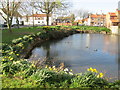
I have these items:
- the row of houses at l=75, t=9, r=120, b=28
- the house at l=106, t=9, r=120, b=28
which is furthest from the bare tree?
the house at l=106, t=9, r=120, b=28

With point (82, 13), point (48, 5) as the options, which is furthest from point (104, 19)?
point (48, 5)

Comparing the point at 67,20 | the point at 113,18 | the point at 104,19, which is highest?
the point at 104,19

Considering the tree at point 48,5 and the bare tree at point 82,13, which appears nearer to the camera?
the tree at point 48,5

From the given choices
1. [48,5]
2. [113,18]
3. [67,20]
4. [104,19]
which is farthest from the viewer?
[104,19]

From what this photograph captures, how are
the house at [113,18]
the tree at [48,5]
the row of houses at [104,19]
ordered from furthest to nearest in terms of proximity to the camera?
1. the row of houses at [104,19]
2. the house at [113,18]
3. the tree at [48,5]

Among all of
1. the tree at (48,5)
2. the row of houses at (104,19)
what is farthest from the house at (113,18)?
the tree at (48,5)

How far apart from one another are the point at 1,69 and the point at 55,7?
33625 mm

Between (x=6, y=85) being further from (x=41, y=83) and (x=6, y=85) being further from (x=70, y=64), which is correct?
(x=70, y=64)

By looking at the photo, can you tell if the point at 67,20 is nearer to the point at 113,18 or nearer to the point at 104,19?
the point at 104,19

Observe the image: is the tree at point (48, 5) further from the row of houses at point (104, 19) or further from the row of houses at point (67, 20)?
the row of houses at point (104, 19)

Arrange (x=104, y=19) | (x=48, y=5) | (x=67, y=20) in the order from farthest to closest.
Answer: (x=104, y=19)
(x=67, y=20)
(x=48, y=5)

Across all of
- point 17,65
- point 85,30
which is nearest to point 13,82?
point 17,65

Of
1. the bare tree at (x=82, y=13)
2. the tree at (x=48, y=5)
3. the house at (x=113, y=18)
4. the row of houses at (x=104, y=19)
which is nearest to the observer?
the tree at (x=48, y=5)

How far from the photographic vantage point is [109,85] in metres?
4.94
